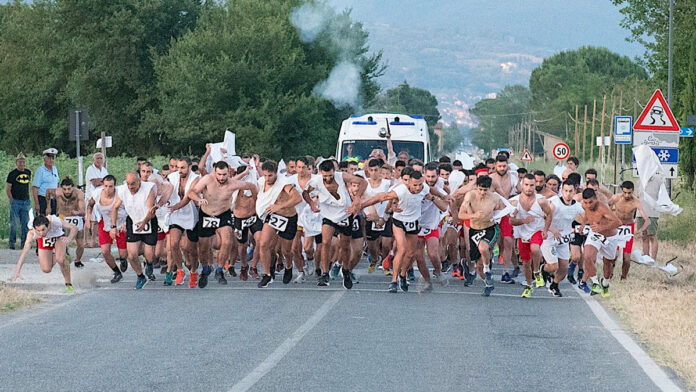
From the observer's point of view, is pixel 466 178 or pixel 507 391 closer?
pixel 507 391

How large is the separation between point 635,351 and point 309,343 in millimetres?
2982

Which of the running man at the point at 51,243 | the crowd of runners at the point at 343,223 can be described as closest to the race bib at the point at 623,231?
the crowd of runners at the point at 343,223

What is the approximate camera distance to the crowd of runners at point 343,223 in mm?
16562

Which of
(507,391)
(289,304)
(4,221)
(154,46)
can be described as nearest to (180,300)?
(289,304)

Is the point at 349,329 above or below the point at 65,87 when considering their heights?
below

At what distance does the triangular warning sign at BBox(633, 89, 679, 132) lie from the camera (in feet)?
70.0

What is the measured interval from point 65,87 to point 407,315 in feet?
160

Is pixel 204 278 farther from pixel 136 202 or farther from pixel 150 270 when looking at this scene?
pixel 136 202

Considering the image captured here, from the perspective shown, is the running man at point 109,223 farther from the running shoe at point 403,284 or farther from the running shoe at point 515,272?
the running shoe at point 515,272

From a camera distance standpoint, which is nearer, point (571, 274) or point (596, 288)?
point (596, 288)

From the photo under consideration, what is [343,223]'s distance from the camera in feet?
56.7

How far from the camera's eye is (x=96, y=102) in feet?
192

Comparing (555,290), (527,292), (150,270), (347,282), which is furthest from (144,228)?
(555,290)

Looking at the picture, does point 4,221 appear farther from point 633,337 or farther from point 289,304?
point 633,337
